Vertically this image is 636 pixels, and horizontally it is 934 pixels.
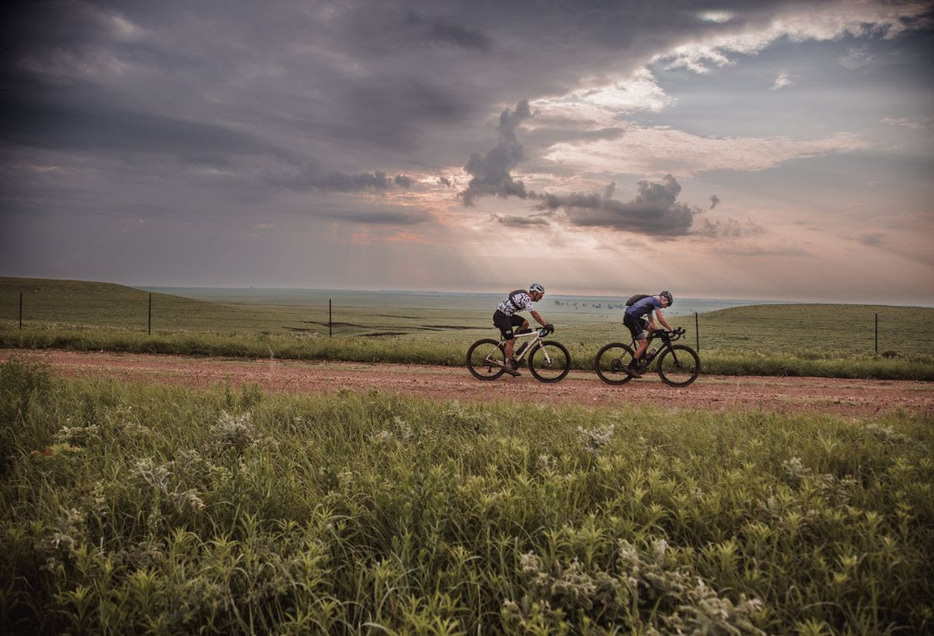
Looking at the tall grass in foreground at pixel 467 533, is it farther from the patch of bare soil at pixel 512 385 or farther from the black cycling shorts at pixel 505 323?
the black cycling shorts at pixel 505 323

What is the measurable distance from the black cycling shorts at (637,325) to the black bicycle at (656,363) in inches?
8.9

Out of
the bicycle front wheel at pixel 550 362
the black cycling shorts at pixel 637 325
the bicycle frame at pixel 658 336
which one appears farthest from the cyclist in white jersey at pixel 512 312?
the bicycle frame at pixel 658 336

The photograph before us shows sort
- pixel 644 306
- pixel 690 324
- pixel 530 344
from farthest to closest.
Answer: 1. pixel 690 324
2. pixel 530 344
3. pixel 644 306

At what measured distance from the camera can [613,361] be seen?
47.2 ft

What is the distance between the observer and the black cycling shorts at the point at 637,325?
14281mm

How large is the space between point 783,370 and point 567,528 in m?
16.1

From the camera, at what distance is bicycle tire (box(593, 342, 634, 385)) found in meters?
14.3

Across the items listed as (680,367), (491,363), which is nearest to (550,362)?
(491,363)

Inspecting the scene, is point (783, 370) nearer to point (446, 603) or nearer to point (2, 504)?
point (446, 603)

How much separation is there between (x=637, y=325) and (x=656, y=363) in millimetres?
1339

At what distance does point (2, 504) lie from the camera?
467 centimetres

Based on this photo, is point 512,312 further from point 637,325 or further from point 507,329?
point 637,325

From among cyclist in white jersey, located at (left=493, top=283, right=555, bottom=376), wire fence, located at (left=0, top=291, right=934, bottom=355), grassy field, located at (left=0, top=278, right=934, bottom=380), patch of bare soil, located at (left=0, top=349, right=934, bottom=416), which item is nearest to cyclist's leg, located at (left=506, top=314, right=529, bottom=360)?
cyclist in white jersey, located at (left=493, top=283, right=555, bottom=376)

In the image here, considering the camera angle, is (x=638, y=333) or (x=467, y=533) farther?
(x=638, y=333)
